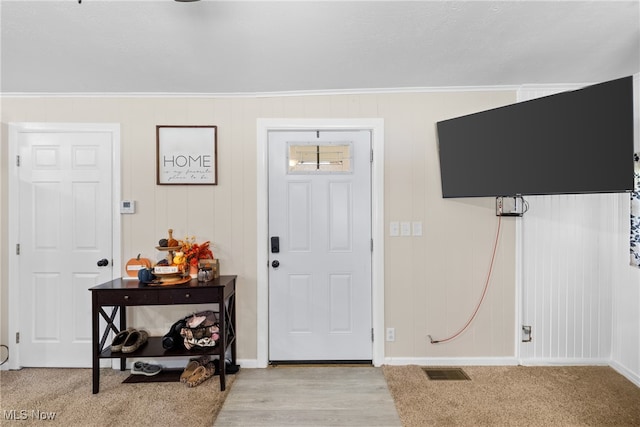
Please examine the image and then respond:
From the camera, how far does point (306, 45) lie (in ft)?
6.51

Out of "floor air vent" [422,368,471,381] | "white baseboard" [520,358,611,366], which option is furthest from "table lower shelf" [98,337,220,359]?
"white baseboard" [520,358,611,366]

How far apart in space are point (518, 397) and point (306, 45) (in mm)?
2770

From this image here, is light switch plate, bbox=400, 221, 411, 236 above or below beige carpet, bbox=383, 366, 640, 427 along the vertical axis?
above

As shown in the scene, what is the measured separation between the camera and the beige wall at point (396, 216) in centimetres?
270

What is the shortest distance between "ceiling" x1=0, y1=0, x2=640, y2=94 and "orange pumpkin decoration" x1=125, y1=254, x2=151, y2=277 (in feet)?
4.60

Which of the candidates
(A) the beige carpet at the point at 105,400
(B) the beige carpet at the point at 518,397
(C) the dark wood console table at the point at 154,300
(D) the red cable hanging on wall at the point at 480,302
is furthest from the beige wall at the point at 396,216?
(A) the beige carpet at the point at 105,400

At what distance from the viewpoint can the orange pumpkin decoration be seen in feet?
8.69

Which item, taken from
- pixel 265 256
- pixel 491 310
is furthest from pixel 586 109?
pixel 265 256

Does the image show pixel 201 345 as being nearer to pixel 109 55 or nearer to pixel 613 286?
pixel 109 55

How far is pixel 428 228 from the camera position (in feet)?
8.90

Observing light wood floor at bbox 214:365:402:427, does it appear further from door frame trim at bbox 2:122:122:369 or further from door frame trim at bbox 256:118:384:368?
door frame trim at bbox 2:122:122:369

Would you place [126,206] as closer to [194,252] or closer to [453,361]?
[194,252]

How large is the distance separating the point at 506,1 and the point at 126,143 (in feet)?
9.29

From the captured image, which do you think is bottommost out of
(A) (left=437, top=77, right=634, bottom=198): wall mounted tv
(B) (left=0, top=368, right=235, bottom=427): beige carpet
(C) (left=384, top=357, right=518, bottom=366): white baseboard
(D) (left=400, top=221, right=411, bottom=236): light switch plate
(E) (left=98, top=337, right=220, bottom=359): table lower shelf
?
(B) (left=0, top=368, right=235, bottom=427): beige carpet
